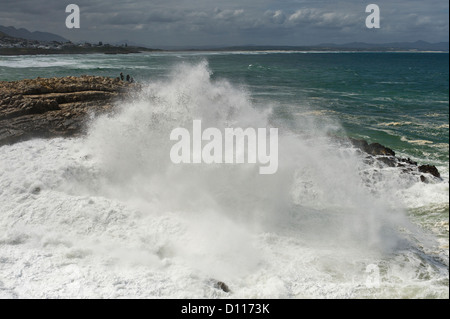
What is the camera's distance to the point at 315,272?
698 cm

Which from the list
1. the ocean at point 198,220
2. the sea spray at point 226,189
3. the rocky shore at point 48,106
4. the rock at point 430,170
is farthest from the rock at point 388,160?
the rocky shore at point 48,106

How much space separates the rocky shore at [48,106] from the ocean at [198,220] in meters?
0.55

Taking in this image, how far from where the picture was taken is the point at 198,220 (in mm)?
8492

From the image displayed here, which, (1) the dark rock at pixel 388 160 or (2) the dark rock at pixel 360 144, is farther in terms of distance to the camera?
(2) the dark rock at pixel 360 144

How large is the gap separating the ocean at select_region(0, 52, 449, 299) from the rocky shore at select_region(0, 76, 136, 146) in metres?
0.55

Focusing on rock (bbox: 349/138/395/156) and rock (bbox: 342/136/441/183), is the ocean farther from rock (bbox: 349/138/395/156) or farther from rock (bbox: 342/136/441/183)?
rock (bbox: 349/138/395/156)

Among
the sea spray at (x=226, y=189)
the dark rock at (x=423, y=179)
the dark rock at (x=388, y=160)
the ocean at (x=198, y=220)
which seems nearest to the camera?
the ocean at (x=198, y=220)

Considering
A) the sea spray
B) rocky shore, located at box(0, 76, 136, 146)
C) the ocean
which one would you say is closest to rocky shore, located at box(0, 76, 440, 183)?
rocky shore, located at box(0, 76, 136, 146)

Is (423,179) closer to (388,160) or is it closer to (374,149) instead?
(388,160)

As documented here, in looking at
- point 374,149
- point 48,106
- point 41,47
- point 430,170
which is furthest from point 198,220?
point 41,47

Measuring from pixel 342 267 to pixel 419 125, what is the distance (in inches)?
679

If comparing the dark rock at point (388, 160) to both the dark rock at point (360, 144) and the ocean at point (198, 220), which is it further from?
the dark rock at point (360, 144)

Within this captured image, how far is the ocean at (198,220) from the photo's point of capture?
21.7ft
